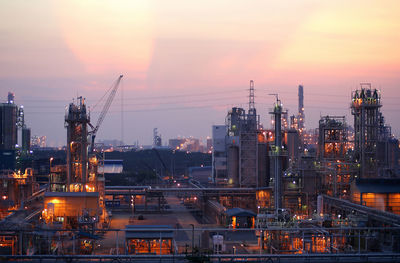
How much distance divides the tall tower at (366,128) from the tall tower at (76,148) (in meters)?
19.1

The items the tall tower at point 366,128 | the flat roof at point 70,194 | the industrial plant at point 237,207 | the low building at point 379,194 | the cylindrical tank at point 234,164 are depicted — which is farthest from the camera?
the cylindrical tank at point 234,164

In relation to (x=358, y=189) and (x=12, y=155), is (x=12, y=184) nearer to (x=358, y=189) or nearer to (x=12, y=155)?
(x=12, y=155)

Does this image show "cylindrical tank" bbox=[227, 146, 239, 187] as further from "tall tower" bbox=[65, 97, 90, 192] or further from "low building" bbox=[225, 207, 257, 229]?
"tall tower" bbox=[65, 97, 90, 192]

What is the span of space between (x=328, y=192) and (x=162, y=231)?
57.7 feet

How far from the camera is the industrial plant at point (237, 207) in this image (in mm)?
22688

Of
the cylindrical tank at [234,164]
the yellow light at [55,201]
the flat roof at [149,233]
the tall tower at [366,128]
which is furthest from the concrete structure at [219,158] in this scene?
the flat roof at [149,233]

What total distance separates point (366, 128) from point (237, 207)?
434 inches

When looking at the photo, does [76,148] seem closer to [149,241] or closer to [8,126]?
[149,241]

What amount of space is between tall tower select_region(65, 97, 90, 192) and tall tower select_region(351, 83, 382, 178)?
750 inches

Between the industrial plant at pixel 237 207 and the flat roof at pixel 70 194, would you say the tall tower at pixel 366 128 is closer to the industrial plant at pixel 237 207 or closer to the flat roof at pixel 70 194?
the industrial plant at pixel 237 207

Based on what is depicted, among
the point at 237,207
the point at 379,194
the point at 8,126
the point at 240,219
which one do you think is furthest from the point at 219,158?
the point at 379,194

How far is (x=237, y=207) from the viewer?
3794 centimetres

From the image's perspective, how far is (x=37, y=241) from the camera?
24.0 meters

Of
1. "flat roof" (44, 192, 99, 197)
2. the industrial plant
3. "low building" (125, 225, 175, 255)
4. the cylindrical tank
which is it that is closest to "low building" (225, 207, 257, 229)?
the industrial plant
